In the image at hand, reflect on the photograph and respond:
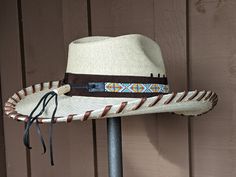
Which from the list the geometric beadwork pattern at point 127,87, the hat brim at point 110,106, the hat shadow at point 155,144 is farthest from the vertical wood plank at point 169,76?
the geometric beadwork pattern at point 127,87

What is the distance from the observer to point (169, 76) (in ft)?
3.64

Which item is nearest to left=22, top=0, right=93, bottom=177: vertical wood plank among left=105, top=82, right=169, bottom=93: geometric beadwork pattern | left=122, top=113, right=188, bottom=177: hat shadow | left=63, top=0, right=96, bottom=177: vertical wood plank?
left=63, top=0, right=96, bottom=177: vertical wood plank

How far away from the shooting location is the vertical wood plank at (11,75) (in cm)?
126

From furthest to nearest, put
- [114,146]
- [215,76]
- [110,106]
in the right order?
1. [215,76]
2. [114,146]
3. [110,106]

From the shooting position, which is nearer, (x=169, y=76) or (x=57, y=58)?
(x=169, y=76)

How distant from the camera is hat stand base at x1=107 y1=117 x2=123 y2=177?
932mm

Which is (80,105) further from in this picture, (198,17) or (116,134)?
(198,17)

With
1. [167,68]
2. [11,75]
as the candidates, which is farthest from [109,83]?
[11,75]

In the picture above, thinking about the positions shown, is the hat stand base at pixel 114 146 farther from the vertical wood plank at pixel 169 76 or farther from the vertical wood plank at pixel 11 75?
the vertical wood plank at pixel 11 75

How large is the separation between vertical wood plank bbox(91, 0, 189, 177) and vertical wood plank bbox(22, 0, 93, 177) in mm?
65

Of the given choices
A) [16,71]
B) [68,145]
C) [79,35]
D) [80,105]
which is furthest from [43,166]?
[80,105]

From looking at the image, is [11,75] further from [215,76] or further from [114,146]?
[215,76]

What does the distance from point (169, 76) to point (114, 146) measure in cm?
30

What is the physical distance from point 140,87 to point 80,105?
134 mm
